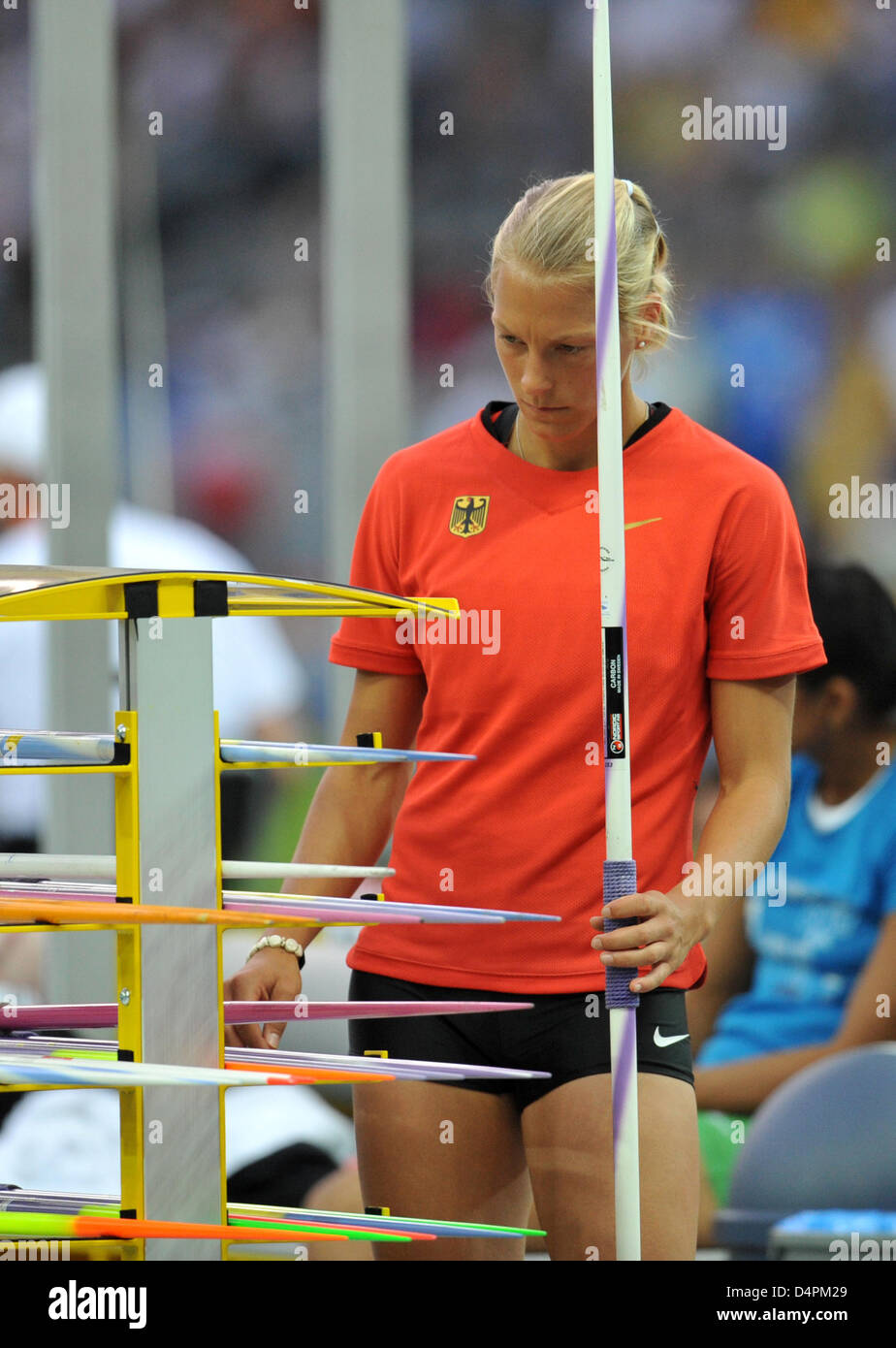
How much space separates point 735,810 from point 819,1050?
1.50 metres

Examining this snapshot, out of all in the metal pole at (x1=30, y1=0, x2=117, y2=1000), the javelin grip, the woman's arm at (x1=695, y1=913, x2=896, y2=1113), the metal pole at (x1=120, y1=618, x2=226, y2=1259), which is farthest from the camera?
the metal pole at (x1=30, y1=0, x2=117, y2=1000)

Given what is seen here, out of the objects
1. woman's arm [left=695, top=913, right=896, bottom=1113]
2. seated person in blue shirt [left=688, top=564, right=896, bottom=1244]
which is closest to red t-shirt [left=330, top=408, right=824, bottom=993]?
woman's arm [left=695, top=913, right=896, bottom=1113]

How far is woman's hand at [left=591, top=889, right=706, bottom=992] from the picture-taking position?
133cm

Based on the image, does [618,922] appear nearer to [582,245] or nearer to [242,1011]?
[242,1011]

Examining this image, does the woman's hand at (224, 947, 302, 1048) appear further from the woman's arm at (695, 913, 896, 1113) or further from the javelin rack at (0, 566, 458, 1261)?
the woman's arm at (695, 913, 896, 1113)

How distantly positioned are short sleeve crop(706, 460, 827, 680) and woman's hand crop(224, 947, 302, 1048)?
47cm

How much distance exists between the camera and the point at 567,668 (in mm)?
1562

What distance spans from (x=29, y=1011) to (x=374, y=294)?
2328mm

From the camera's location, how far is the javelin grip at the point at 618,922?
1.32 meters

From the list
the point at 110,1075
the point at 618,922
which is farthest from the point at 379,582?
the point at 110,1075

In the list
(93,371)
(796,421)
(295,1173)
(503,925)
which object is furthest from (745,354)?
(503,925)
